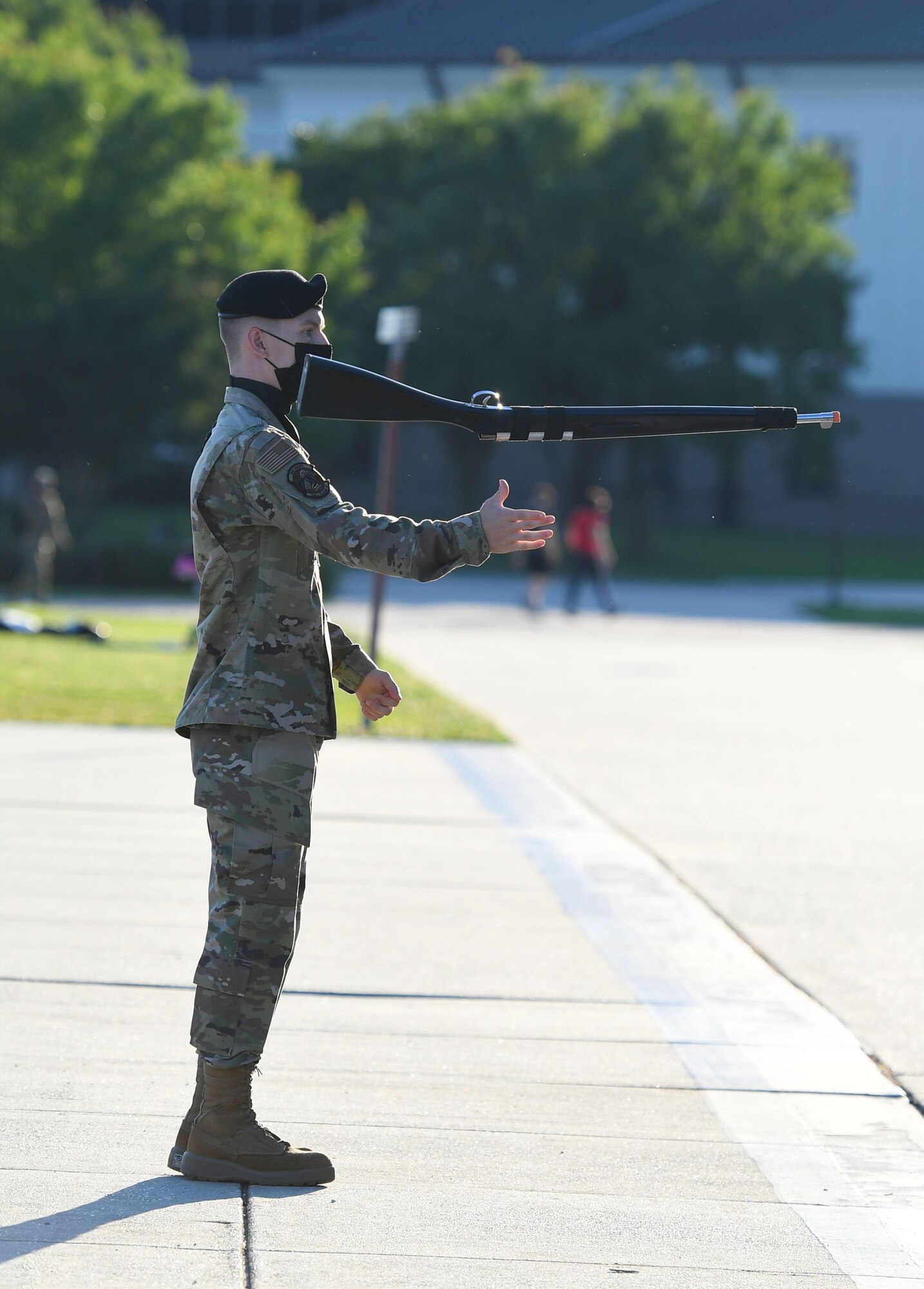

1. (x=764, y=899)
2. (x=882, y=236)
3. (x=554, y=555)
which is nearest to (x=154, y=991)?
(x=764, y=899)

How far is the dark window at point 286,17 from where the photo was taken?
196ft

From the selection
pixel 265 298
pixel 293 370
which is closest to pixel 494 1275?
pixel 293 370

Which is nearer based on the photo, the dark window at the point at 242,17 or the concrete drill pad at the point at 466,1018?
the concrete drill pad at the point at 466,1018

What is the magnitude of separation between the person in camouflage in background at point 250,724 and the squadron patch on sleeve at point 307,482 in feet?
0.06

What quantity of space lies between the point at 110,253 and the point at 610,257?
11.2m

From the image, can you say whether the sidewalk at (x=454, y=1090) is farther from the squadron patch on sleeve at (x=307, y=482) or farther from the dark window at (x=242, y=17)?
the dark window at (x=242, y=17)

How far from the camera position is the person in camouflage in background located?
12.3 ft

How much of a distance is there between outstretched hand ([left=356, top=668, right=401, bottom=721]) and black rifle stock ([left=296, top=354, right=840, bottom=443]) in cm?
60

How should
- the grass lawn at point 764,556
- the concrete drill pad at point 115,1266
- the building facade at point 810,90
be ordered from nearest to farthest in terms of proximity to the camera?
the concrete drill pad at point 115,1266, the grass lawn at point 764,556, the building facade at point 810,90

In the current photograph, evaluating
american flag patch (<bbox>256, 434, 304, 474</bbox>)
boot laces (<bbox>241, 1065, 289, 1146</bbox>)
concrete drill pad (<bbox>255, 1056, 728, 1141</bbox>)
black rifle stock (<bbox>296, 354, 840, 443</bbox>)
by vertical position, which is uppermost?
black rifle stock (<bbox>296, 354, 840, 443</bbox>)

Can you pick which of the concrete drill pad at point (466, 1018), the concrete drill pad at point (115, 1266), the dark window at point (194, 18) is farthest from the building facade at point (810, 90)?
the concrete drill pad at point (115, 1266)

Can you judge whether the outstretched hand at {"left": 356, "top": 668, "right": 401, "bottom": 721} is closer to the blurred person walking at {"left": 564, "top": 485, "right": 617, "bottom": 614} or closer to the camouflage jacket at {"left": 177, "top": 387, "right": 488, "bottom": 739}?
the camouflage jacket at {"left": 177, "top": 387, "right": 488, "bottom": 739}

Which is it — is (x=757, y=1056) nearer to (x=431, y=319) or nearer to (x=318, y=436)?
(x=318, y=436)

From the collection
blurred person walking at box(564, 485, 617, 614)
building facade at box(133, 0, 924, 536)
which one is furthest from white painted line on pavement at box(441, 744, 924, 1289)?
building facade at box(133, 0, 924, 536)
